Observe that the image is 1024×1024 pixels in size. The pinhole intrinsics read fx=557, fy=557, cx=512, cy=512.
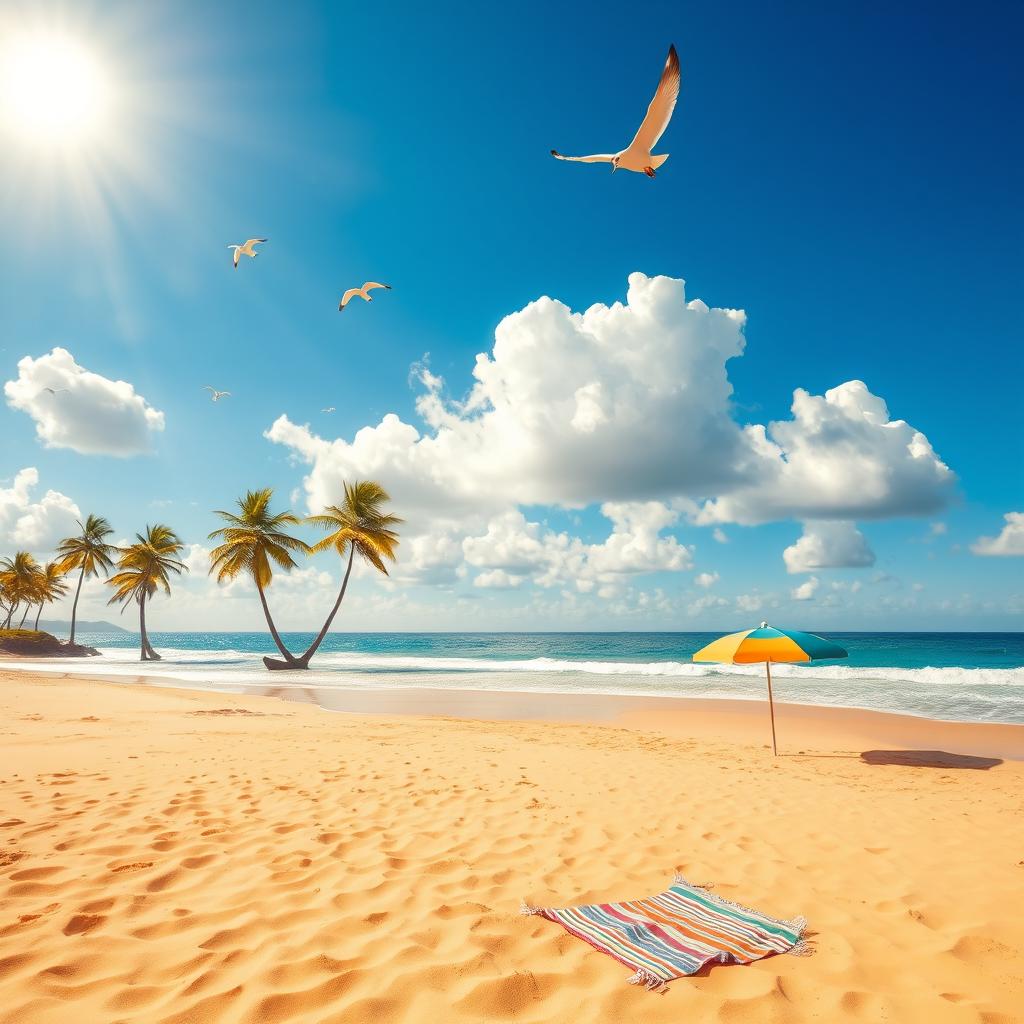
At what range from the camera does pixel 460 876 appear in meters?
3.97

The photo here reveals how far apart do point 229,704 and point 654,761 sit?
11974 mm

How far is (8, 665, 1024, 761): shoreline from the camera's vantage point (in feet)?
37.3

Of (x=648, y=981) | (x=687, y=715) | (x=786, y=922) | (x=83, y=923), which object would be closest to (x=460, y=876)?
(x=648, y=981)

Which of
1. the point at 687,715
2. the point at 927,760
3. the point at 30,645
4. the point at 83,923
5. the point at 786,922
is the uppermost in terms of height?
the point at 83,923

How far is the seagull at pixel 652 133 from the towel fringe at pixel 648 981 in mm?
8617

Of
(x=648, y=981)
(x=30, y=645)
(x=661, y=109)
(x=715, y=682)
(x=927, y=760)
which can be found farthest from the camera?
(x=30, y=645)

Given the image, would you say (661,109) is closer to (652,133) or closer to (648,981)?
(652,133)

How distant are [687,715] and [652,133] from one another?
42.5 ft

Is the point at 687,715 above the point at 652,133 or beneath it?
beneath

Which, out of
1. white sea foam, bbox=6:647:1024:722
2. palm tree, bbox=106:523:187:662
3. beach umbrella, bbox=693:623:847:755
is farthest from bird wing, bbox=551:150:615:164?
palm tree, bbox=106:523:187:662

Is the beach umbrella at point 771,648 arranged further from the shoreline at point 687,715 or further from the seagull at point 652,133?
the seagull at point 652,133

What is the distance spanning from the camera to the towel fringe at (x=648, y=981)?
2.67 meters

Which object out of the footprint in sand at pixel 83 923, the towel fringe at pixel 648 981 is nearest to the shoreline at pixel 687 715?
the towel fringe at pixel 648 981

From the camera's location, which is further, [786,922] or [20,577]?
[20,577]
